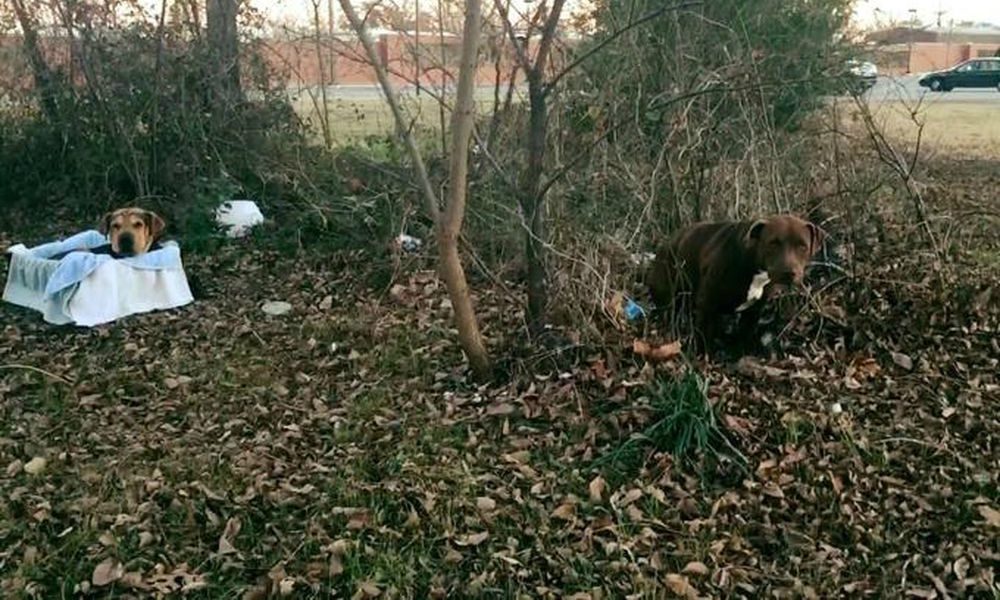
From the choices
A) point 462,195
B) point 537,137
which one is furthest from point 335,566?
point 537,137

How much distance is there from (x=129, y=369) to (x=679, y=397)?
351 centimetres

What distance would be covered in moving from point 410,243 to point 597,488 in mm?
4215

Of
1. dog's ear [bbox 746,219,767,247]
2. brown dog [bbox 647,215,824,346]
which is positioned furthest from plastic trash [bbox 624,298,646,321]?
dog's ear [bbox 746,219,767,247]

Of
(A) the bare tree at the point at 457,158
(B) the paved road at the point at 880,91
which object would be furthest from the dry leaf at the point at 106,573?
(B) the paved road at the point at 880,91

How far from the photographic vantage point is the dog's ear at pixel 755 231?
538 cm

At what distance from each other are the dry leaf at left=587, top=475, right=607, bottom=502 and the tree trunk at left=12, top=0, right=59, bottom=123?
26.4ft

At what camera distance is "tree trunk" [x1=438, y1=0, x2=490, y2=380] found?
4742 millimetres

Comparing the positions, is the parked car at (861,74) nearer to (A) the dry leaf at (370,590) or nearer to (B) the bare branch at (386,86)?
(B) the bare branch at (386,86)

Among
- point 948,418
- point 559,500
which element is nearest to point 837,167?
point 948,418

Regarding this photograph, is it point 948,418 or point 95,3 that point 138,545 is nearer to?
point 948,418

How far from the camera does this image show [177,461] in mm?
4879

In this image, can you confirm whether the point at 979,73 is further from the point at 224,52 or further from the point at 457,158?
the point at 457,158

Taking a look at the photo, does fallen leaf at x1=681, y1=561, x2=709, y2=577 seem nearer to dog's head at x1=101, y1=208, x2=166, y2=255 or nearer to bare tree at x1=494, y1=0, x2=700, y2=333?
bare tree at x1=494, y1=0, x2=700, y2=333

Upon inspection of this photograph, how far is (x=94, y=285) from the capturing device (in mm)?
7094
